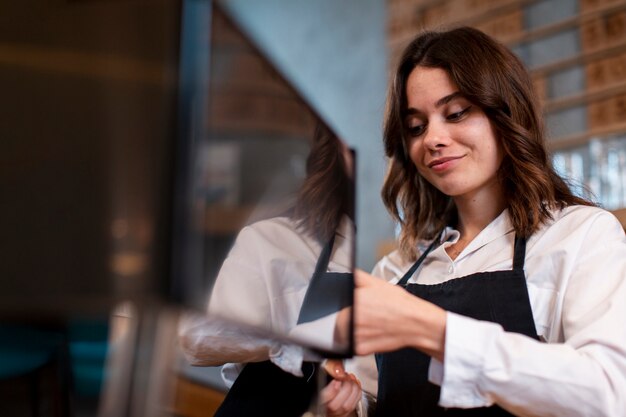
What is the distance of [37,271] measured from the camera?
0.60m

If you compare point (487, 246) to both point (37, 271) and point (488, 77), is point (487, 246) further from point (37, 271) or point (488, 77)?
point (37, 271)

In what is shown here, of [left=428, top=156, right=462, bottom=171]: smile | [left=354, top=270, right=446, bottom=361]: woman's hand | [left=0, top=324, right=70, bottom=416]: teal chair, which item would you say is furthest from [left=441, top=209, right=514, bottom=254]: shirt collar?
[left=0, top=324, right=70, bottom=416]: teal chair

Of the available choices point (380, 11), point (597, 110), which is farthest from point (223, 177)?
point (380, 11)

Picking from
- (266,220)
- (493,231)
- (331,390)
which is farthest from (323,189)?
(493,231)

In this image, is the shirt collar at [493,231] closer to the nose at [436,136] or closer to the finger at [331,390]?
the nose at [436,136]

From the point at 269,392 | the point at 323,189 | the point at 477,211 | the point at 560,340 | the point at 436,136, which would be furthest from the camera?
the point at 477,211

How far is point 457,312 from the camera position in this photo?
1.06m

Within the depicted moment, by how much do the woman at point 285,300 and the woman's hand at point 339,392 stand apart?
0.09m

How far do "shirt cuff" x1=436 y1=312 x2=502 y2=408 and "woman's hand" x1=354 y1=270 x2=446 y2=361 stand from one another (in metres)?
0.01

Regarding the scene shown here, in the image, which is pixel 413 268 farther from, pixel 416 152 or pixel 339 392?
pixel 339 392

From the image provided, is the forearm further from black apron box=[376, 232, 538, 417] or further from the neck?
the neck

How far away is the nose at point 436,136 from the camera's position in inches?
42.8

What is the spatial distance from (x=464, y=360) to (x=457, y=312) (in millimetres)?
289

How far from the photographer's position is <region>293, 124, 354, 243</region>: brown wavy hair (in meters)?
0.73
